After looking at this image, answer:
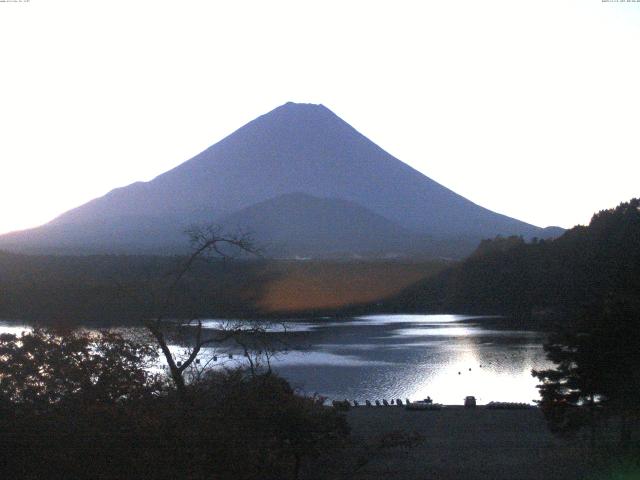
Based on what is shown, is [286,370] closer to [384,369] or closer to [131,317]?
[384,369]

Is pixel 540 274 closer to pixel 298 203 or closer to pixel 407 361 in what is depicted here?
pixel 407 361

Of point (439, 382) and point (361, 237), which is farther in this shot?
point (361, 237)

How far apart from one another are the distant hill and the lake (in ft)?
106

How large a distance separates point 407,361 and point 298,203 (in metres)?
57.4

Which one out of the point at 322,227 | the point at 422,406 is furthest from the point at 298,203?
the point at 422,406

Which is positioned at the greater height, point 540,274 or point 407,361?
point 540,274

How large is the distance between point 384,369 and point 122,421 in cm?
1324

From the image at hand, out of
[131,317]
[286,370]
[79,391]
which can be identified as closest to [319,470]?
[131,317]

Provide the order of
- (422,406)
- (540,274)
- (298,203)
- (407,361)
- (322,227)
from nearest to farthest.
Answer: (422,406) < (407,361) < (540,274) < (322,227) < (298,203)

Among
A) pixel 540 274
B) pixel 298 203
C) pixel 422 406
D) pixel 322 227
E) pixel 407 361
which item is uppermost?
pixel 298 203

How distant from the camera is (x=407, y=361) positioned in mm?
18875

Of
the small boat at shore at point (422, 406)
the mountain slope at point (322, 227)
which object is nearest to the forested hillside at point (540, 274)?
the small boat at shore at point (422, 406)

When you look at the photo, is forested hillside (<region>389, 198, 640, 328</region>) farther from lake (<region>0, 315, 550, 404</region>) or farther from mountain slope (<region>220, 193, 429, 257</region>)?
mountain slope (<region>220, 193, 429, 257</region>)

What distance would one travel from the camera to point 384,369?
17.8 meters
